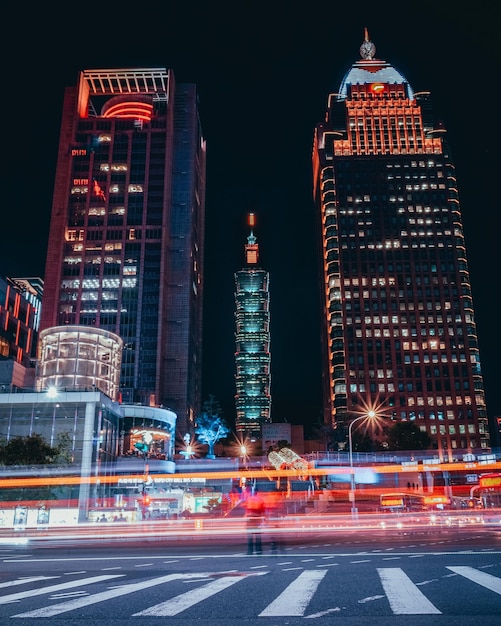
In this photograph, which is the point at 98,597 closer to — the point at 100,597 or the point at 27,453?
the point at 100,597

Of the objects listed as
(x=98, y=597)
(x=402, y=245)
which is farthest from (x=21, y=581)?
(x=402, y=245)

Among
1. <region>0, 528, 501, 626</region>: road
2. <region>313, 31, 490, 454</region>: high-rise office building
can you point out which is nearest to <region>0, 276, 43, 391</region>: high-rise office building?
<region>313, 31, 490, 454</region>: high-rise office building

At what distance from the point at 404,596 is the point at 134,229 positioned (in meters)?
143

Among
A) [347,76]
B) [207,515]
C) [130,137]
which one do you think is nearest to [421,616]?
[207,515]

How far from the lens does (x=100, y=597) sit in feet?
29.0

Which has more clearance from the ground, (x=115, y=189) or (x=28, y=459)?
(x=115, y=189)

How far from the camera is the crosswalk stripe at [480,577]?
9344mm

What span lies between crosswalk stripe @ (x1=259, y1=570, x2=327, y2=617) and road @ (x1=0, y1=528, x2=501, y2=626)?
0.06 ft

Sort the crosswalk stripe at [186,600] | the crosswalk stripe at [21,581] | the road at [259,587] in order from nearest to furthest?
the road at [259,587] → the crosswalk stripe at [186,600] → the crosswalk stripe at [21,581]

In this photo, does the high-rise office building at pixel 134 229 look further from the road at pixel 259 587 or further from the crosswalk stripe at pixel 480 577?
the crosswalk stripe at pixel 480 577

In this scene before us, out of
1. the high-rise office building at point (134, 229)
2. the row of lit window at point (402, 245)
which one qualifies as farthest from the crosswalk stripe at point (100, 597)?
the row of lit window at point (402, 245)

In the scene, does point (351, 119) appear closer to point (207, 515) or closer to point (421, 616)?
point (207, 515)

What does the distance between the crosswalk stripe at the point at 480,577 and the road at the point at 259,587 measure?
18mm

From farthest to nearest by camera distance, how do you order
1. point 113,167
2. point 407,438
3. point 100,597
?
point 113,167
point 407,438
point 100,597
